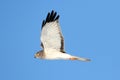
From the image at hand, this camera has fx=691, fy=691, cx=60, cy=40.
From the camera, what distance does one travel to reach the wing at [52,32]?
18844 millimetres

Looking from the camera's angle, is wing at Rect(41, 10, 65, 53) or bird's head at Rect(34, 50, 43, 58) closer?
wing at Rect(41, 10, 65, 53)

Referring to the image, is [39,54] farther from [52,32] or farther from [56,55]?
[52,32]

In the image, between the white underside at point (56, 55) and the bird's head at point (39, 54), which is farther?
the bird's head at point (39, 54)

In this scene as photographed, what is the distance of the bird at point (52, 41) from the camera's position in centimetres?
1886

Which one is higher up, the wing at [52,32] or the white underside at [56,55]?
the wing at [52,32]

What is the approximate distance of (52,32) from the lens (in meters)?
18.9

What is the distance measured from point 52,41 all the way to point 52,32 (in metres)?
0.42

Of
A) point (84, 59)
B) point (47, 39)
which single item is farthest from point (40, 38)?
point (84, 59)

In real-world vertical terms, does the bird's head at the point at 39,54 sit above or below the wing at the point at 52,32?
below

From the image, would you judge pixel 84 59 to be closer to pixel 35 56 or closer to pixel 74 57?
pixel 74 57

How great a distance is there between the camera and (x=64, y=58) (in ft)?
62.6

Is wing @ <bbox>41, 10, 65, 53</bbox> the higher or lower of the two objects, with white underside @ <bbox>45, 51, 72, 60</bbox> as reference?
higher

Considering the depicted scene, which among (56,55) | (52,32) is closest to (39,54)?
(56,55)

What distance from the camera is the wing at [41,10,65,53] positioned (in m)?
18.8
